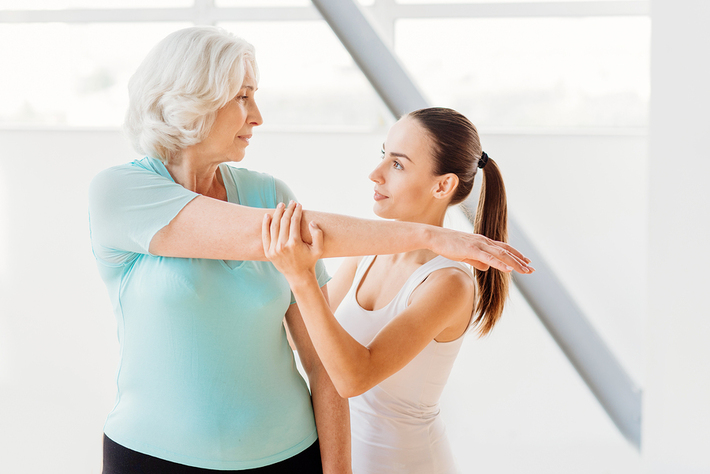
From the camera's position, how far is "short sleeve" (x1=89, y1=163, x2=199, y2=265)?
1.03 m

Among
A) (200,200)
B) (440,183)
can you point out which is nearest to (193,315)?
(200,200)

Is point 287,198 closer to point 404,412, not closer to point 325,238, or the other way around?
point 325,238

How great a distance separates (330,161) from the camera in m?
2.50

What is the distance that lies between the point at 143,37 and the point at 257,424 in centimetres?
218

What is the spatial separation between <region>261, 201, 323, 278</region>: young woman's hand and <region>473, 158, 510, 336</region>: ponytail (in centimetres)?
62

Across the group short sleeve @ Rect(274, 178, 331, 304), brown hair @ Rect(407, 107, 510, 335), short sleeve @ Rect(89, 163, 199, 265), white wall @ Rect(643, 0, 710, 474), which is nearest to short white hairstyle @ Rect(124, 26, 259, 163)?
short sleeve @ Rect(89, 163, 199, 265)

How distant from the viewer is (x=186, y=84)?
3.49 feet

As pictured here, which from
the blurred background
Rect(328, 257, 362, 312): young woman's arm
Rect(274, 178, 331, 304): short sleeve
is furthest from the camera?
the blurred background

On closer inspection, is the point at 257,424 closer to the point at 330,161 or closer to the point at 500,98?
the point at 330,161

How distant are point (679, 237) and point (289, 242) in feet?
4.63

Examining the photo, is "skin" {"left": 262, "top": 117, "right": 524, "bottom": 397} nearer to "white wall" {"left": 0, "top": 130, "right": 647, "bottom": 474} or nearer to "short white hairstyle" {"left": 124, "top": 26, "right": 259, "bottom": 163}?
"short white hairstyle" {"left": 124, "top": 26, "right": 259, "bottom": 163}

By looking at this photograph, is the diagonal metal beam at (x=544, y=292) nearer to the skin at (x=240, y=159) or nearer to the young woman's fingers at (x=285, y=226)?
the skin at (x=240, y=159)

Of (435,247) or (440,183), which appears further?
(440,183)

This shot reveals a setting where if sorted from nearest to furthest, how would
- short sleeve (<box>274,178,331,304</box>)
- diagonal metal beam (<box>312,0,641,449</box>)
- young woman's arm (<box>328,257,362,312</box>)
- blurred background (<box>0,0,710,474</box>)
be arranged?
short sleeve (<box>274,178,331,304</box>), young woman's arm (<box>328,257,362,312</box>), diagonal metal beam (<box>312,0,641,449</box>), blurred background (<box>0,0,710,474</box>)
